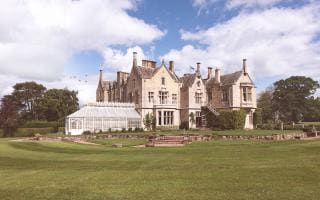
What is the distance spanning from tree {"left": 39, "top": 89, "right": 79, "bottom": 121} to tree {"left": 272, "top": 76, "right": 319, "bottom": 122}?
48225 millimetres

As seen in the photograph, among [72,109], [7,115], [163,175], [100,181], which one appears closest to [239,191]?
[163,175]

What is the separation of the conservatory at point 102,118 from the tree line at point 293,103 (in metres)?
41.3

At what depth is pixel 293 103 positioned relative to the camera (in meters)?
80.4

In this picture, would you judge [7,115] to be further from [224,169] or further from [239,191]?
[239,191]

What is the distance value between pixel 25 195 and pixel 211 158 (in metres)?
9.35

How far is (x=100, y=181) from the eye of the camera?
11273mm

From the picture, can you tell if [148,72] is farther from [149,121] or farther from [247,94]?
[247,94]

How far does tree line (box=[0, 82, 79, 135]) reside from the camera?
66250mm

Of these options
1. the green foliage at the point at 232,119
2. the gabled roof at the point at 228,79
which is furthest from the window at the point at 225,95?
the green foliage at the point at 232,119

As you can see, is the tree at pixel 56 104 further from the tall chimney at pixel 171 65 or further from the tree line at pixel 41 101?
the tall chimney at pixel 171 65

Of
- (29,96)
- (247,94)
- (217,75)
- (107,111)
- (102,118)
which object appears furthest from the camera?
(29,96)

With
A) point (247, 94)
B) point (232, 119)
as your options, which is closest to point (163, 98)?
point (232, 119)

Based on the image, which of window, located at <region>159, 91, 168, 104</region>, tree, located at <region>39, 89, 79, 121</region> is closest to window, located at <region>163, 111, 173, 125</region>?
window, located at <region>159, 91, 168, 104</region>

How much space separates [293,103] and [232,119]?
4177 centimetres
